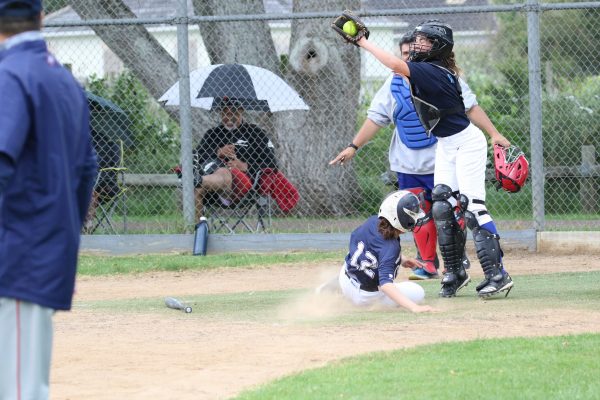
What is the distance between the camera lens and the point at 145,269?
1165 centimetres

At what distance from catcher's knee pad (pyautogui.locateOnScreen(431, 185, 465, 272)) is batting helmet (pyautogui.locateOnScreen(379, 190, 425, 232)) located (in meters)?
0.53

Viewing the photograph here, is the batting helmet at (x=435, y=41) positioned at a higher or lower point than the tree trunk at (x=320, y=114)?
higher

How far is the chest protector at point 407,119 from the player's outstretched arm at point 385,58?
227 centimetres

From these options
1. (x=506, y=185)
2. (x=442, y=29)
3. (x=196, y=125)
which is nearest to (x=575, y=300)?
(x=506, y=185)

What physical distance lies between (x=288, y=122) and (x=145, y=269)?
472cm

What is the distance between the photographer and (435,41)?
842cm

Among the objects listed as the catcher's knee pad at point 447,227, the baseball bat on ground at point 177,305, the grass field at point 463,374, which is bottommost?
the baseball bat on ground at point 177,305

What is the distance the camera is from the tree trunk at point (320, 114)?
48.9 feet

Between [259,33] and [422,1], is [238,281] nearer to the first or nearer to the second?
[259,33]

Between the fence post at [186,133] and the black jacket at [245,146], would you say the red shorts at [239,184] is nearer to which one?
the black jacket at [245,146]

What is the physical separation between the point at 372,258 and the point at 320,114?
7670mm

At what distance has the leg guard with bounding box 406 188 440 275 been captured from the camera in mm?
10055

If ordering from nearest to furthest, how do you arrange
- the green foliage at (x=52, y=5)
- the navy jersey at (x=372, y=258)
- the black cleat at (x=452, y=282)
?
1. the navy jersey at (x=372, y=258)
2. the black cleat at (x=452, y=282)
3. the green foliage at (x=52, y=5)

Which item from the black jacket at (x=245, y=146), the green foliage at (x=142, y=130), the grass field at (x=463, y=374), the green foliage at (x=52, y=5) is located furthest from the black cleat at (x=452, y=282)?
the green foliage at (x=52, y=5)
